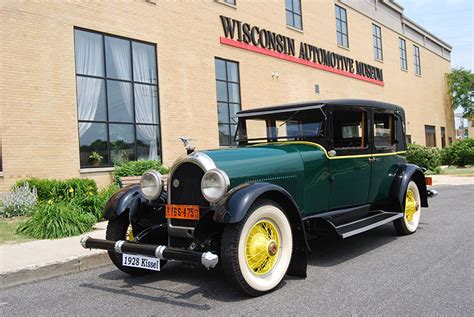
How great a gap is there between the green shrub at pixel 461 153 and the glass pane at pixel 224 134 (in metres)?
15.7

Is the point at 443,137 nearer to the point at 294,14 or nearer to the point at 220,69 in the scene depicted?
the point at 294,14

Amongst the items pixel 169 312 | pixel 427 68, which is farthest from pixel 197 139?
pixel 427 68

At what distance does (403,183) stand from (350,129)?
1243mm

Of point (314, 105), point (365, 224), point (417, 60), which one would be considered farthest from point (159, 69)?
point (417, 60)

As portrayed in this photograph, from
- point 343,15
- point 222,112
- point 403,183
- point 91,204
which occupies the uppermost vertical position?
point 343,15

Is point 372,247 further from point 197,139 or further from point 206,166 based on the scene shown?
point 197,139

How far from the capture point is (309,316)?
11.8ft

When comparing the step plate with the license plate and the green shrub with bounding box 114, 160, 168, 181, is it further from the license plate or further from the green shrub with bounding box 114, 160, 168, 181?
the green shrub with bounding box 114, 160, 168, 181

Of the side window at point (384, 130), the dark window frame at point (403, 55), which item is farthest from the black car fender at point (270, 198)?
the dark window frame at point (403, 55)

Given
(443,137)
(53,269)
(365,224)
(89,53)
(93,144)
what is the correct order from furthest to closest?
1. (443,137)
2. (89,53)
3. (93,144)
4. (365,224)
5. (53,269)

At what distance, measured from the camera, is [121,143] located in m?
12.2

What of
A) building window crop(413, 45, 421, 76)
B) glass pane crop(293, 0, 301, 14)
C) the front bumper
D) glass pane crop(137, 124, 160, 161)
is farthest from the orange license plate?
building window crop(413, 45, 421, 76)

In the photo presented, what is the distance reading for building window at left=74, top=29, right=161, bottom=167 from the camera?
37.3ft

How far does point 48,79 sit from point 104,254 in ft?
20.2
